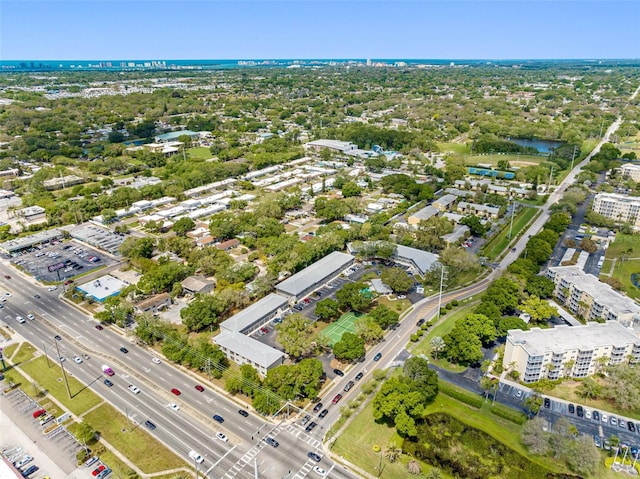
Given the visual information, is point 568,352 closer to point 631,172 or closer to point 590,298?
point 590,298

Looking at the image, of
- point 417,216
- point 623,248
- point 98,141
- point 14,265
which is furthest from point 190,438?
point 98,141

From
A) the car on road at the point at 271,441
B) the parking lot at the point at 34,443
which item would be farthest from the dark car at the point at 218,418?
the parking lot at the point at 34,443

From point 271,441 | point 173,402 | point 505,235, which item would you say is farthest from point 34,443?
point 505,235

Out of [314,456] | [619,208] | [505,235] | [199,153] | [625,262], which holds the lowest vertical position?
[314,456]

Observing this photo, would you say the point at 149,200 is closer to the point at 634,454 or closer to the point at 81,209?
the point at 81,209

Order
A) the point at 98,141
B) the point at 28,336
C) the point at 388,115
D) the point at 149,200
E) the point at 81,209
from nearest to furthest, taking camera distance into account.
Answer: the point at 28,336
the point at 81,209
the point at 149,200
the point at 98,141
the point at 388,115

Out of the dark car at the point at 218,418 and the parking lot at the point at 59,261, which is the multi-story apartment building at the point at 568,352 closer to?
the dark car at the point at 218,418
